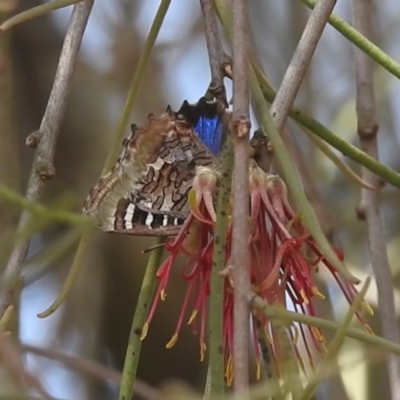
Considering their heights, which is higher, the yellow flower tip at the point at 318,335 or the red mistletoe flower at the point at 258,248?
the red mistletoe flower at the point at 258,248

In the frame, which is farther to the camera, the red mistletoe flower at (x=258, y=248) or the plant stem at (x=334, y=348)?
the red mistletoe flower at (x=258, y=248)

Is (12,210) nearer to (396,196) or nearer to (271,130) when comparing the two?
(271,130)

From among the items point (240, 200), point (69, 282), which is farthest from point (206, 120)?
point (240, 200)

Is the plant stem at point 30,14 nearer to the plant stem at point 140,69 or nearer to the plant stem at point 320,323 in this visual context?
the plant stem at point 140,69

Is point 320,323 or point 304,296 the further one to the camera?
point 304,296

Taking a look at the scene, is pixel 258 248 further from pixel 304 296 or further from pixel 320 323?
pixel 320 323

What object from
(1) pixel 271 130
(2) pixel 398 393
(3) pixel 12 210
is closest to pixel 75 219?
(1) pixel 271 130

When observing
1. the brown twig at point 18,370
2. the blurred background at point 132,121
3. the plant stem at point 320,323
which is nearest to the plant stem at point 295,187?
the plant stem at point 320,323
